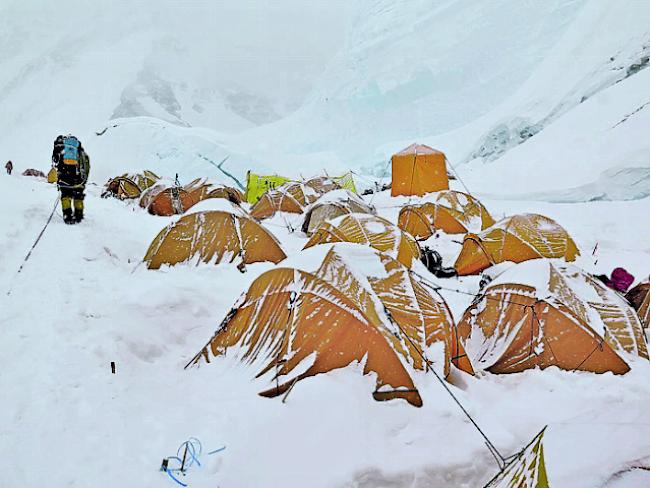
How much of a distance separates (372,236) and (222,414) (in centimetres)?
544

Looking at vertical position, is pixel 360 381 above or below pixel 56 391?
below

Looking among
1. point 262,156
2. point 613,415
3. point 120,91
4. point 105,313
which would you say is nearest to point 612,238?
point 613,415

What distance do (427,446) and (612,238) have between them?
10726 millimetres

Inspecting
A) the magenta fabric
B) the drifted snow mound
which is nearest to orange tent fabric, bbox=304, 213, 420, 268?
the magenta fabric

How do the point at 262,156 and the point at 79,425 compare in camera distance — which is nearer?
the point at 79,425

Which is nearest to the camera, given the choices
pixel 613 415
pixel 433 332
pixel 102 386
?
pixel 102 386

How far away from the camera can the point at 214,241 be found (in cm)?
763

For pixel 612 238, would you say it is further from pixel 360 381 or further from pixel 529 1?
pixel 529 1

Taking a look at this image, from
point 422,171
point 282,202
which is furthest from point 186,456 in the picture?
point 422,171

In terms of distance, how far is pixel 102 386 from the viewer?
11.3 feet

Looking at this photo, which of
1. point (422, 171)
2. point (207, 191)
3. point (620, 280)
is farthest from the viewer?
point (422, 171)

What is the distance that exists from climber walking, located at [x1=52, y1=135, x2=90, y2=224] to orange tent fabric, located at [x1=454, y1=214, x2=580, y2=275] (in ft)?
24.4

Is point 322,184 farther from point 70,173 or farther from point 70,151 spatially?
point 70,173

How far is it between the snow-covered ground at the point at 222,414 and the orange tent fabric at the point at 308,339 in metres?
0.13
